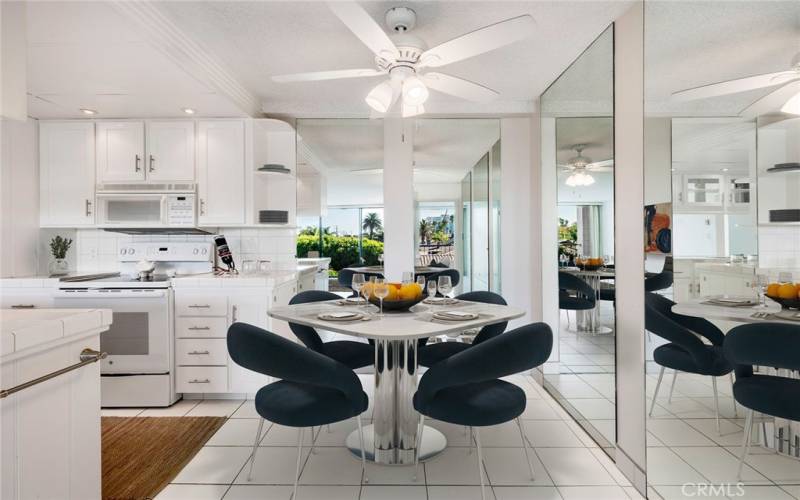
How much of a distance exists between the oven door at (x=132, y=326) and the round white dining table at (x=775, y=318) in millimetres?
3249

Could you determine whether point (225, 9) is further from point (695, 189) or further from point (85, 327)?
point (695, 189)

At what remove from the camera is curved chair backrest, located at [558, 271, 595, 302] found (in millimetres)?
2824

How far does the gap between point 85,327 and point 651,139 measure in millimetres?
2426

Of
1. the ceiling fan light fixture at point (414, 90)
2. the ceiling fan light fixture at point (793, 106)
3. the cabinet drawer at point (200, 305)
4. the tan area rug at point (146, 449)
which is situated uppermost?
the ceiling fan light fixture at point (414, 90)

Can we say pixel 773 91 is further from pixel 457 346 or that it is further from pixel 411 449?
pixel 411 449

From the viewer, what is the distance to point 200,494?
2025 mm

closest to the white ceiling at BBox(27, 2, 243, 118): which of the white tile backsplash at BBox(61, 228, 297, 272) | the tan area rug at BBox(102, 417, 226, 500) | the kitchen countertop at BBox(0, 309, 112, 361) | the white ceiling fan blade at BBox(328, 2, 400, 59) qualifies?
the white tile backsplash at BBox(61, 228, 297, 272)

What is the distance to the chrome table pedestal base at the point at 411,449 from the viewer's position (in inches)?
90.2

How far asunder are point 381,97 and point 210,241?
2.30 meters

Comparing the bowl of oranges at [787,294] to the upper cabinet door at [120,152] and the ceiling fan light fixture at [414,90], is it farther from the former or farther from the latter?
the upper cabinet door at [120,152]

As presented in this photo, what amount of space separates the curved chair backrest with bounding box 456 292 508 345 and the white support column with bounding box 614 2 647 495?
66 cm

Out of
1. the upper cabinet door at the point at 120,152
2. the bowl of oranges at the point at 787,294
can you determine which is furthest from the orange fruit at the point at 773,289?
the upper cabinet door at the point at 120,152

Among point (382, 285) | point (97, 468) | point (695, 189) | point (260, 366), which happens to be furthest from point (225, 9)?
point (695, 189)

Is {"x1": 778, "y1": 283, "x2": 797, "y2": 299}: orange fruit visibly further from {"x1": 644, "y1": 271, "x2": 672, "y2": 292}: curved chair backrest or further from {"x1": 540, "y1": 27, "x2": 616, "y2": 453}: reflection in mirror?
{"x1": 540, "y1": 27, "x2": 616, "y2": 453}: reflection in mirror
